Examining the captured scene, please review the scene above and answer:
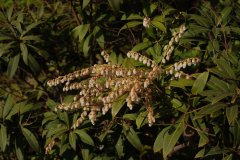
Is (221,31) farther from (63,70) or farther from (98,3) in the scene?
(63,70)

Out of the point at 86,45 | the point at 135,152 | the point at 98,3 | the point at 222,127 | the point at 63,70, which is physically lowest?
the point at 135,152

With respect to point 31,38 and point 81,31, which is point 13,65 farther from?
point 81,31

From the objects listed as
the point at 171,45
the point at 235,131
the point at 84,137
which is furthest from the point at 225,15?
the point at 84,137

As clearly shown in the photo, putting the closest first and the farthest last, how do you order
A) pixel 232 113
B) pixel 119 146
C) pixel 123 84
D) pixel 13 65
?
pixel 232 113
pixel 123 84
pixel 119 146
pixel 13 65

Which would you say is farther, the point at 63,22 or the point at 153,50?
the point at 63,22

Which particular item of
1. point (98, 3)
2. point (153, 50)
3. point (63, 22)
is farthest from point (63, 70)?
point (153, 50)

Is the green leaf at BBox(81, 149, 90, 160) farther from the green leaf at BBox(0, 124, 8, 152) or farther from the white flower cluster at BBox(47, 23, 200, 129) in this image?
the green leaf at BBox(0, 124, 8, 152)
